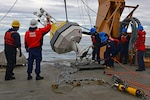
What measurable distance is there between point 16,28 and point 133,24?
3.66 m

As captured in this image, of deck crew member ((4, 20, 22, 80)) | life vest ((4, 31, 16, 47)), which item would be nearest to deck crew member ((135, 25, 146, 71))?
deck crew member ((4, 20, 22, 80))

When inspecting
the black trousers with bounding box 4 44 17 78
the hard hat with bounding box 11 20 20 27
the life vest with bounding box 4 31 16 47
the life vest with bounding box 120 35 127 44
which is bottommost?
the black trousers with bounding box 4 44 17 78

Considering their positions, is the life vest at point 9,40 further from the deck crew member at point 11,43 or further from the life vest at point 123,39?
the life vest at point 123,39

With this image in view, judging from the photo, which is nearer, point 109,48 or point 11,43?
point 11,43

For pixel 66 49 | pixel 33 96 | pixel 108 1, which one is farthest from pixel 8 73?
pixel 108 1

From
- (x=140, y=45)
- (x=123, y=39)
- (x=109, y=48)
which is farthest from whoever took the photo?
(x=123, y=39)

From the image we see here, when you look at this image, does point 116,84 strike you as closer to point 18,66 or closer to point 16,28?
point 16,28

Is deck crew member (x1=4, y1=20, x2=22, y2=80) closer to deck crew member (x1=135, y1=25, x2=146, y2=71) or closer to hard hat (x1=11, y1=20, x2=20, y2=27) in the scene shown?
hard hat (x1=11, y1=20, x2=20, y2=27)

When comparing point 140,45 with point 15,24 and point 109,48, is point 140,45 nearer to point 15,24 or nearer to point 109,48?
point 109,48

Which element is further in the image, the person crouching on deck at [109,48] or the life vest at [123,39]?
the life vest at [123,39]

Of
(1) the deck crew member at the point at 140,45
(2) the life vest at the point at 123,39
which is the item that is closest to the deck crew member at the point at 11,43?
(1) the deck crew member at the point at 140,45

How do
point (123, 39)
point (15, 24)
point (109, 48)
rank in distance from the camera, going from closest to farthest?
1. point (15, 24)
2. point (109, 48)
3. point (123, 39)

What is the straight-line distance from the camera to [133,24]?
292 inches

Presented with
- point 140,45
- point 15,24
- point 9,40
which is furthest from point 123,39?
point 9,40
